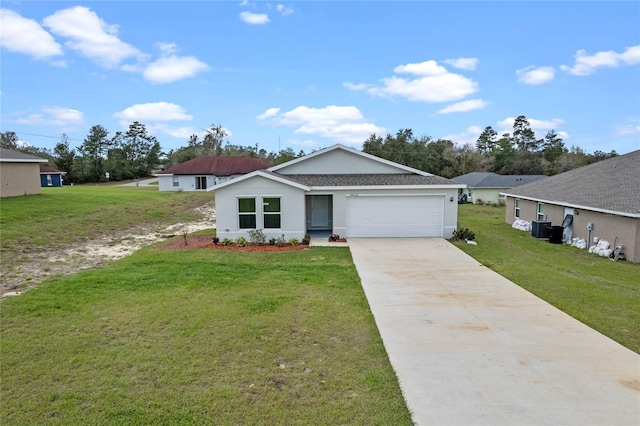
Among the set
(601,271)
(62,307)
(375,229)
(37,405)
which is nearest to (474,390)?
(37,405)

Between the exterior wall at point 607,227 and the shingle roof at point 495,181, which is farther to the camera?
the shingle roof at point 495,181

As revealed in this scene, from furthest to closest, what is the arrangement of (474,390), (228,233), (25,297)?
(228,233) → (25,297) → (474,390)

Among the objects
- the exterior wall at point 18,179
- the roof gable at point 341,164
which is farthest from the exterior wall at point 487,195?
the exterior wall at point 18,179

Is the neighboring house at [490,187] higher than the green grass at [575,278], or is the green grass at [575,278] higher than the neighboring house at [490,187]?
the neighboring house at [490,187]

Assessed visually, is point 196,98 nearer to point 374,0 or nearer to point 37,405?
point 374,0

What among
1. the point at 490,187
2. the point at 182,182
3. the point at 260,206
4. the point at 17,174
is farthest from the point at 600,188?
the point at 182,182

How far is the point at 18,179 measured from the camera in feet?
80.2

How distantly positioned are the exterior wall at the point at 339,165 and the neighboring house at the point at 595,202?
27.2ft

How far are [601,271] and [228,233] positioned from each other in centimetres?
1379

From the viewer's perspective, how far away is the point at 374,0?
17.3 meters

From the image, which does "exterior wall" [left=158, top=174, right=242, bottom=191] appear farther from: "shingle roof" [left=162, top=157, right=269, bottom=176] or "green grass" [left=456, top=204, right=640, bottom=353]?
"green grass" [left=456, top=204, right=640, bottom=353]

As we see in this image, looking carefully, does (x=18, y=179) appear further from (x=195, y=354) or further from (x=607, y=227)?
(x=607, y=227)

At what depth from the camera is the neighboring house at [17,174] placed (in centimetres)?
2332

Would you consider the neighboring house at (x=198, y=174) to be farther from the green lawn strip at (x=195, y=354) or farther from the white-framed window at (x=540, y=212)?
the green lawn strip at (x=195, y=354)
